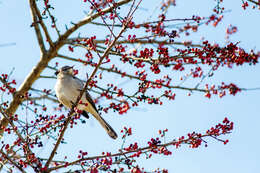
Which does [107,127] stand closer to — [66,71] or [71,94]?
[71,94]

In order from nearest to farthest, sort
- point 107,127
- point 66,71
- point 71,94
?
point 107,127 < point 71,94 < point 66,71

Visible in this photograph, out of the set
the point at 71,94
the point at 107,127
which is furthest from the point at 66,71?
the point at 107,127

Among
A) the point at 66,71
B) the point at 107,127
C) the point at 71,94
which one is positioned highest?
the point at 66,71

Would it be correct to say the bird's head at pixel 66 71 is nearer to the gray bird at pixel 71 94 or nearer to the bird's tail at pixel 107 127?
the gray bird at pixel 71 94

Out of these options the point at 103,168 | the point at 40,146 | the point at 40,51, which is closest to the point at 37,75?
the point at 40,51

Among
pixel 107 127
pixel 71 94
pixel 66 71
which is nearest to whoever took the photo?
pixel 107 127

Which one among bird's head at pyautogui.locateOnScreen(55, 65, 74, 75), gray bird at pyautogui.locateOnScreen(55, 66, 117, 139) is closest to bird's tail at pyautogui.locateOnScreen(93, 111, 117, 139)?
gray bird at pyautogui.locateOnScreen(55, 66, 117, 139)

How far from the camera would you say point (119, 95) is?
17.9 feet

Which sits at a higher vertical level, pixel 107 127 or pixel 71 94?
pixel 71 94

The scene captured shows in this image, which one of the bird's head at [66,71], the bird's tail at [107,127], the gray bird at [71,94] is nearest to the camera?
the bird's tail at [107,127]

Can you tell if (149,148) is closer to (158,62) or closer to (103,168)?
(103,168)

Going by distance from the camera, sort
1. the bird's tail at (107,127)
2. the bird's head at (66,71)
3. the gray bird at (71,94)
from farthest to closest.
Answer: the bird's head at (66,71), the gray bird at (71,94), the bird's tail at (107,127)

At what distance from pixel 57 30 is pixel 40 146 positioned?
2389 millimetres

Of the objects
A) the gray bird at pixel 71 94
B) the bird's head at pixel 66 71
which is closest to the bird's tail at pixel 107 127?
the gray bird at pixel 71 94
